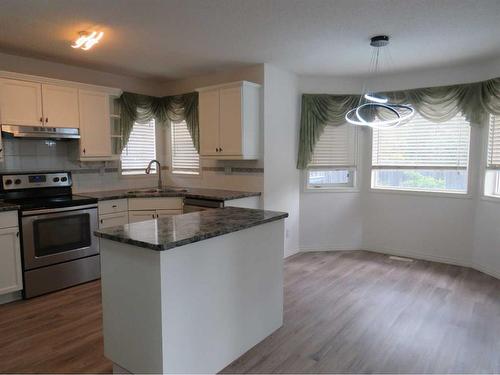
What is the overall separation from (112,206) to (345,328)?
2.83m

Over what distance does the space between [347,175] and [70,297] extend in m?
3.84

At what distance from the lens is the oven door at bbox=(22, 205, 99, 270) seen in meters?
3.35

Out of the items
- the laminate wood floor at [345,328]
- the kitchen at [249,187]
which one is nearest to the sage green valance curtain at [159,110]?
the kitchen at [249,187]

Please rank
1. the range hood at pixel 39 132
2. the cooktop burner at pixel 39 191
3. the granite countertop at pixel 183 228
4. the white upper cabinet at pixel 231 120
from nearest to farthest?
the granite countertop at pixel 183 228 → the range hood at pixel 39 132 → the cooktop burner at pixel 39 191 → the white upper cabinet at pixel 231 120

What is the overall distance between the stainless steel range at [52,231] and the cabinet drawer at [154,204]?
47cm

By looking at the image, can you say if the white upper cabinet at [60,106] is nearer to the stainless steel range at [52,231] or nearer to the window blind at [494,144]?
the stainless steel range at [52,231]

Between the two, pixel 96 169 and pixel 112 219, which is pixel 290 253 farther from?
pixel 96 169

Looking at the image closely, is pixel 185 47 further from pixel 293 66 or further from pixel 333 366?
pixel 333 366

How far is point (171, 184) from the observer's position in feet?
17.4

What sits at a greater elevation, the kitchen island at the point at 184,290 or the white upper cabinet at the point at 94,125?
the white upper cabinet at the point at 94,125

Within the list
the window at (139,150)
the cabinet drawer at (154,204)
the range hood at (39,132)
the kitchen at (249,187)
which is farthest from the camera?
the window at (139,150)

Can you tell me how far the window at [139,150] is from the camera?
4891 millimetres

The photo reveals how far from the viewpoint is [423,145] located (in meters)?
4.55

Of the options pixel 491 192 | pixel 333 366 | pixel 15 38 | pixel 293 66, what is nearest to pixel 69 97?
pixel 15 38
